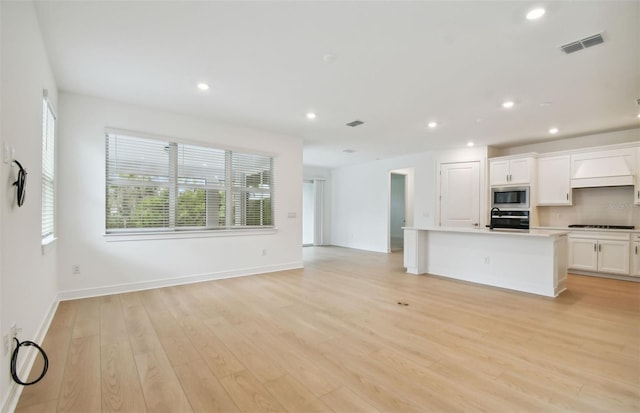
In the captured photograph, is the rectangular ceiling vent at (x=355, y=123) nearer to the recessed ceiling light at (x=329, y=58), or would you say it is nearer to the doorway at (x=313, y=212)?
the recessed ceiling light at (x=329, y=58)

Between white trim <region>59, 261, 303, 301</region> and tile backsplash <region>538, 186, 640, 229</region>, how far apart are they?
17.8 ft

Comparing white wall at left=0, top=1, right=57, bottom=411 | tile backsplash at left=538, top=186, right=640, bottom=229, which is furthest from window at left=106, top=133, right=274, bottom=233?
tile backsplash at left=538, top=186, right=640, bottom=229

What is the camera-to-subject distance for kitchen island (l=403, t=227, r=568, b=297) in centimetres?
409

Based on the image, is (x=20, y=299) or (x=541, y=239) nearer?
(x=20, y=299)

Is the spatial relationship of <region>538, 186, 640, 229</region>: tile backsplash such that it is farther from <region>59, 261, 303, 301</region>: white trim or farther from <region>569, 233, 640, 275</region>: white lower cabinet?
<region>59, 261, 303, 301</region>: white trim

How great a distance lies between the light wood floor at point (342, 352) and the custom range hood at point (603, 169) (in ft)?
7.14

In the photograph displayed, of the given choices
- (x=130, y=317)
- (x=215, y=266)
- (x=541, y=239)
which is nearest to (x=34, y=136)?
(x=130, y=317)

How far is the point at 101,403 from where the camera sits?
5.94ft

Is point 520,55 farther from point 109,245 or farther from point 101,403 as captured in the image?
point 109,245

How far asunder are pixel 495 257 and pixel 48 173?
19.7ft

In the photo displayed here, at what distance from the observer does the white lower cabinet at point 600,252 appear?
500cm

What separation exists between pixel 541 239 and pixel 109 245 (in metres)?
6.03

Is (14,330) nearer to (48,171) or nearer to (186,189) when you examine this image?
(48,171)

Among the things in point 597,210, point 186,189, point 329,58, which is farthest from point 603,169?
point 186,189
